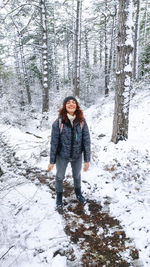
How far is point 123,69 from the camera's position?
16.7 ft

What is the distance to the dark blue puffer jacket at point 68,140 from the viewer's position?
118 inches

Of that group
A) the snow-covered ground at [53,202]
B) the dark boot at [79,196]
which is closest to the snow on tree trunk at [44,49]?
the snow-covered ground at [53,202]

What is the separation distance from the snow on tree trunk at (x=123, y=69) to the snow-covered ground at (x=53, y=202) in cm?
57

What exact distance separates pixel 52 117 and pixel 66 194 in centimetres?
728

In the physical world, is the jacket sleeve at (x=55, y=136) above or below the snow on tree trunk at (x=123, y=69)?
below

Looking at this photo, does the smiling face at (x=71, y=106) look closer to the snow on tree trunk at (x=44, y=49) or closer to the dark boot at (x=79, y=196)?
the dark boot at (x=79, y=196)

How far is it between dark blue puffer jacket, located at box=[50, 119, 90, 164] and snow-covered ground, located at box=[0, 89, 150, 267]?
41.8 inches

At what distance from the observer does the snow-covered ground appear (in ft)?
7.86

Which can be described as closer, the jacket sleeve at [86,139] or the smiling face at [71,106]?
the smiling face at [71,106]

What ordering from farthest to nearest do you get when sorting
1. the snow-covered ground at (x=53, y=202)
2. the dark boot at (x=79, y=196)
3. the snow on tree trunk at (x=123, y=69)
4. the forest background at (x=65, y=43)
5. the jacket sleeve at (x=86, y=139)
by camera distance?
1. the forest background at (x=65, y=43)
2. the snow on tree trunk at (x=123, y=69)
3. the dark boot at (x=79, y=196)
4. the jacket sleeve at (x=86, y=139)
5. the snow-covered ground at (x=53, y=202)

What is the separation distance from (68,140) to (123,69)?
3342 mm

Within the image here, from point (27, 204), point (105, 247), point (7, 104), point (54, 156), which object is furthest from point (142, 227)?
point (7, 104)

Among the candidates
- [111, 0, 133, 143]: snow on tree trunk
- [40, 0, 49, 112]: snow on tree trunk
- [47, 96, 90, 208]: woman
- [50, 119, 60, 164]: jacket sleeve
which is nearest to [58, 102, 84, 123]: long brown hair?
[47, 96, 90, 208]: woman

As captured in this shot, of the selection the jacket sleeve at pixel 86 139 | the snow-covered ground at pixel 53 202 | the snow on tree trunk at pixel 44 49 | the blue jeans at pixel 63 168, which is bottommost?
the snow-covered ground at pixel 53 202
